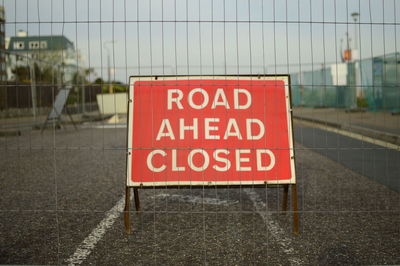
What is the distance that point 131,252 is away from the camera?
358cm

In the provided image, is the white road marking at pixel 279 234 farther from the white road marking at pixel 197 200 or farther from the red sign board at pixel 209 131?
the red sign board at pixel 209 131

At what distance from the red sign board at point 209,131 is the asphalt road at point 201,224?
381mm

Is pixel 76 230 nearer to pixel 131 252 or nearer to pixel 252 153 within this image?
pixel 131 252

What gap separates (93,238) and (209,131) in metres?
1.50

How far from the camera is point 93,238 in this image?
398 cm

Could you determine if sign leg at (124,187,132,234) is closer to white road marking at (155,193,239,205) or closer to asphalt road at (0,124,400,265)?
asphalt road at (0,124,400,265)

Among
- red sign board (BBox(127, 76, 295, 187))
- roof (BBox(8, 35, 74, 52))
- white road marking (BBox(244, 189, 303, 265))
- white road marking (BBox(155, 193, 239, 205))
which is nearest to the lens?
white road marking (BBox(244, 189, 303, 265))

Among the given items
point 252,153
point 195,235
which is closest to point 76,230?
point 195,235

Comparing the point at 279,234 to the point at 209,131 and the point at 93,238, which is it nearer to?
the point at 209,131

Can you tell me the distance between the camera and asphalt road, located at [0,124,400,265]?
348 cm

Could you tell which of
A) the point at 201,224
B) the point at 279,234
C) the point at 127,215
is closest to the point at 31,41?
the point at 127,215

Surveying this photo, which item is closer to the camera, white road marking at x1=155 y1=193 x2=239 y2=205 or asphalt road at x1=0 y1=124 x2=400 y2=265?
asphalt road at x1=0 y1=124 x2=400 y2=265

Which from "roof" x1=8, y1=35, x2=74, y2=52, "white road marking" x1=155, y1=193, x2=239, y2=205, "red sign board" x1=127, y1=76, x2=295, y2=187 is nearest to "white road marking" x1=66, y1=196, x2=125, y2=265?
"red sign board" x1=127, y1=76, x2=295, y2=187

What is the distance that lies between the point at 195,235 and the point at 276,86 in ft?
5.47
